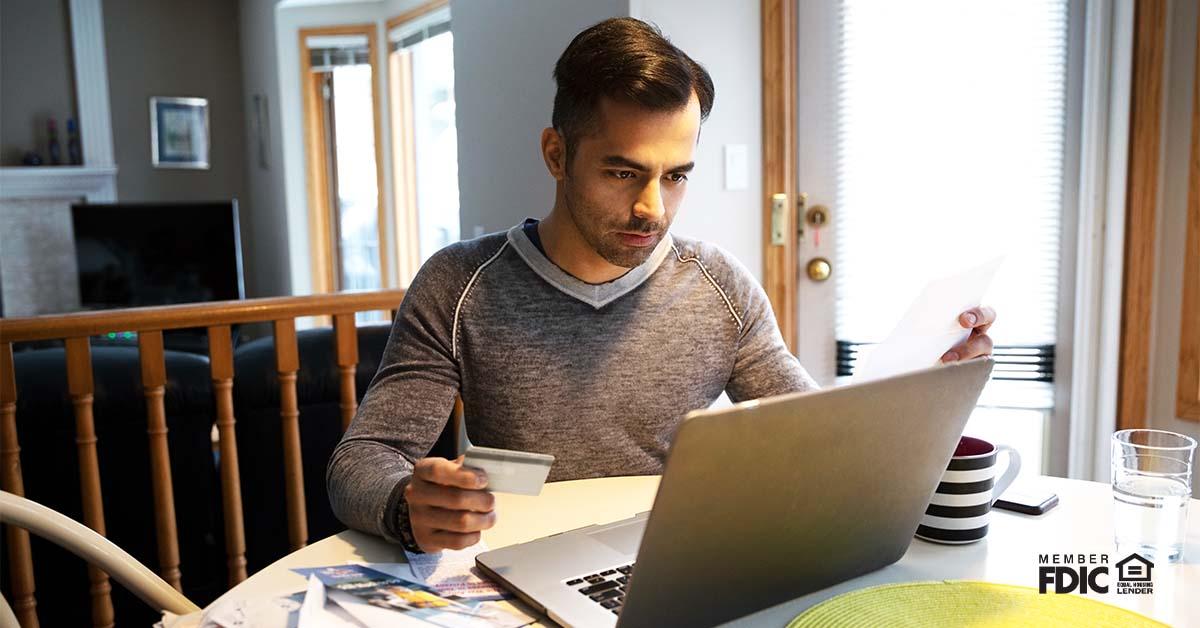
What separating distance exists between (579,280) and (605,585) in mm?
603

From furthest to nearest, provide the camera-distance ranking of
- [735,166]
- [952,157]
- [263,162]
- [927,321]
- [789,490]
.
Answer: [263,162], [735,166], [952,157], [927,321], [789,490]

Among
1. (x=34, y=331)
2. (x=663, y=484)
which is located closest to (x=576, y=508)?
(x=663, y=484)

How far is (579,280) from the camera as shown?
1.37 meters

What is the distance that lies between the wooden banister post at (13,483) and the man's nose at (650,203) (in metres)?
1.43

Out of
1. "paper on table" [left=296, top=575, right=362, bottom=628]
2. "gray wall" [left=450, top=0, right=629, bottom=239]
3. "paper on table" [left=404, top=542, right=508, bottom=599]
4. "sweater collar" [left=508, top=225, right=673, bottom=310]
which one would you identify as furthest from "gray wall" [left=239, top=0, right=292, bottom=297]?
"paper on table" [left=296, top=575, right=362, bottom=628]

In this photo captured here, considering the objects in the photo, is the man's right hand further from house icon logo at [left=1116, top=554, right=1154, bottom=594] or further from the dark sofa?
the dark sofa

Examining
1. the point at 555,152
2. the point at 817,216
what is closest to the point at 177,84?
the point at 817,216

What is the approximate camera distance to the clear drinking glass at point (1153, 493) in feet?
3.09

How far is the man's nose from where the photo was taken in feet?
4.08

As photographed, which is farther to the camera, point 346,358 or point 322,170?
point 322,170

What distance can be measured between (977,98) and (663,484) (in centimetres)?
217

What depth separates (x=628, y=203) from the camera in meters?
1.26

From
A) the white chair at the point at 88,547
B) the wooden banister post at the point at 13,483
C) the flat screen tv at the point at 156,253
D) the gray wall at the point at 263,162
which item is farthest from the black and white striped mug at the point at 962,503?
the flat screen tv at the point at 156,253

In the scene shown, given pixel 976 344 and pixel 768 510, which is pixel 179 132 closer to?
pixel 976 344
